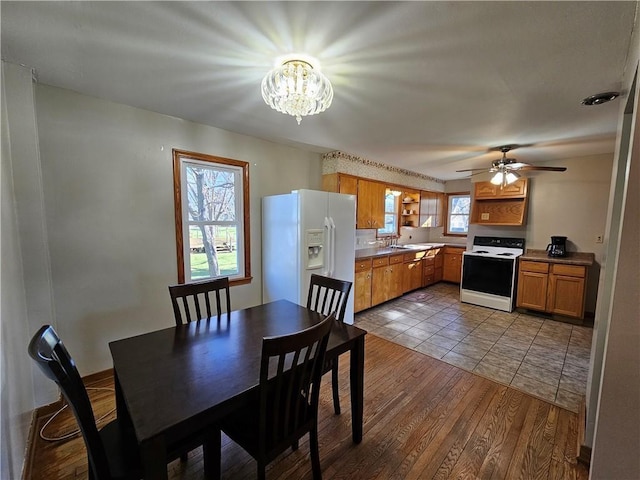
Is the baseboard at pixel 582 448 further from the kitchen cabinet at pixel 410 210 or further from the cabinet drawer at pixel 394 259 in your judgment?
the kitchen cabinet at pixel 410 210

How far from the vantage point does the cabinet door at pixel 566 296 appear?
362 cm

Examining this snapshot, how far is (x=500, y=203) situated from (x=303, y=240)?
3.73 meters

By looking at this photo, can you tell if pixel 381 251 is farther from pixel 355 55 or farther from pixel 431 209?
pixel 355 55

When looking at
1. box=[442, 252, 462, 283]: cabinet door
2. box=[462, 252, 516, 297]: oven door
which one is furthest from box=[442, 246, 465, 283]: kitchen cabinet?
box=[462, 252, 516, 297]: oven door

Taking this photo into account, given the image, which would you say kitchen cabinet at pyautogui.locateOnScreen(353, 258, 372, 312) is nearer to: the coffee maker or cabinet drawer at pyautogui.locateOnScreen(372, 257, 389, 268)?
cabinet drawer at pyautogui.locateOnScreen(372, 257, 389, 268)

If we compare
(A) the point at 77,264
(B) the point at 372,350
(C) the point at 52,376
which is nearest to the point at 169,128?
(A) the point at 77,264

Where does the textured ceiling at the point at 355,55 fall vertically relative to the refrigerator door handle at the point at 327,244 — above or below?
above

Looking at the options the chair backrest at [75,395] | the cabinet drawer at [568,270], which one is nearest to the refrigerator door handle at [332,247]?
the chair backrest at [75,395]

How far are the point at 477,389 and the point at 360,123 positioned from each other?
2626 mm

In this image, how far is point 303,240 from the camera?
2.95 metres

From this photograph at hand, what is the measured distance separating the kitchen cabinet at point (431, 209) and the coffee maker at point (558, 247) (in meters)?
2.25

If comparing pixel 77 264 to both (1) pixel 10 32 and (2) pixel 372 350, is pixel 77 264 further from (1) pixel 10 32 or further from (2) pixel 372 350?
(2) pixel 372 350

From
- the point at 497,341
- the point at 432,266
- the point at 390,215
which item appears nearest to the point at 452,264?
the point at 432,266

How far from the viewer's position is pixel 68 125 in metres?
2.09
